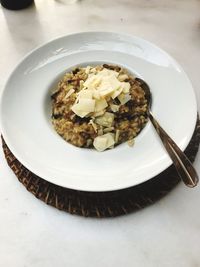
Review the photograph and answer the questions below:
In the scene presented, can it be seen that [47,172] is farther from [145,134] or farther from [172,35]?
[172,35]

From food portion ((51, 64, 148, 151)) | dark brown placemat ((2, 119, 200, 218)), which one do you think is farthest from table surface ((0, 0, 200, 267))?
food portion ((51, 64, 148, 151))

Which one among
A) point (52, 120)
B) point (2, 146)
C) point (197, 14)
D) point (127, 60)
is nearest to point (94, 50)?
Result: point (127, 60)

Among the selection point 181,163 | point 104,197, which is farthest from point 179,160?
point 104,197

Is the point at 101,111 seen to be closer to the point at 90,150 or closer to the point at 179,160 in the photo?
the point at 90,150

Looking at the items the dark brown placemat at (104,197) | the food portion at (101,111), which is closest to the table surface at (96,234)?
the dark brown placemat at (104,197)

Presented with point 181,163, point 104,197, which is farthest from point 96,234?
point 181,163

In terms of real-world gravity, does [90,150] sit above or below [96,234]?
above
